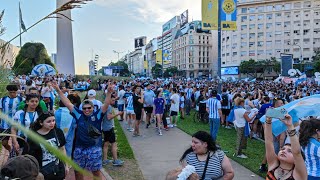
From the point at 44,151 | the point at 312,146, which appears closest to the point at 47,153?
the point at 44,151

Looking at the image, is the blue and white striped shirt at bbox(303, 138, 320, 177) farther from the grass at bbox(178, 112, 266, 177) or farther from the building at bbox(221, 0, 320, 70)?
the building at bbox(221, 0, 320, 70)

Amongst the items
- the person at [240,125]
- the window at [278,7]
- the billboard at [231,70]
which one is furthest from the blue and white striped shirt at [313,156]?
the window at [278,7]

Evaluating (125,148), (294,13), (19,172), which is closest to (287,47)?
(294,13)

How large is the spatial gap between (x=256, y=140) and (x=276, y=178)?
8.27 m

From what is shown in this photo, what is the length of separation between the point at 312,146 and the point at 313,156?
11 centimetres

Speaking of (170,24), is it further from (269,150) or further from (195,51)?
(269,150)

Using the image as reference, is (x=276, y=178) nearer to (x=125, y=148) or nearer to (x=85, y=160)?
(x=85, y=160)

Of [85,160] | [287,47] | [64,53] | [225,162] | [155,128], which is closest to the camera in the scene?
[225,162]

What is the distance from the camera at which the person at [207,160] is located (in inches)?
138

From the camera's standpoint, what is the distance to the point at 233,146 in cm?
974

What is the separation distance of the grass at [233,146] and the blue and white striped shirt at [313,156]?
3.57 metres

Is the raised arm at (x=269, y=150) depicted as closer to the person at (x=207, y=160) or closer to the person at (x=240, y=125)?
the person at (x=207, y=160)

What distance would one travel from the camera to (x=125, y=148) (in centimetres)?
921

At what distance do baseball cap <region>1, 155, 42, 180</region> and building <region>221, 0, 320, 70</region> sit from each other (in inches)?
3690
